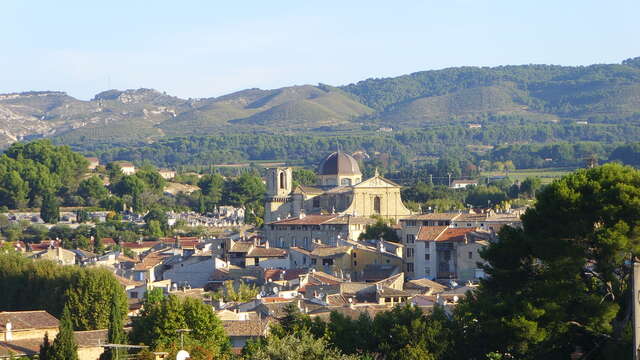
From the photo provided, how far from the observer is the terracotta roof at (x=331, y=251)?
62.7m

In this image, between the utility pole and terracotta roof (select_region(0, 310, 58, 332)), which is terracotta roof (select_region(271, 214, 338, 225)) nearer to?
terracotta roof (select_region(0, 310, 58, 332))

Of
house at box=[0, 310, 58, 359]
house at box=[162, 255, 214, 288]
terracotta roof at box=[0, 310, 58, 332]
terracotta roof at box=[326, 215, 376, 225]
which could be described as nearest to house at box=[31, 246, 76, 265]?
house at box=[162, 255, 214, 288]

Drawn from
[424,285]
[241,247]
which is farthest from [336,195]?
[424,285]

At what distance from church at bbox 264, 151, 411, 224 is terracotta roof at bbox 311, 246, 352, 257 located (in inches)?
673

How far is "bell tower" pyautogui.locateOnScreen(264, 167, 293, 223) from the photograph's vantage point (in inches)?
3538

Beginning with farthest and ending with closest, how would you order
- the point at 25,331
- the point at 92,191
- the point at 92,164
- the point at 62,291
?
the point at 92,164, the point at 92,191, the point at 62,291, the point at 25,331

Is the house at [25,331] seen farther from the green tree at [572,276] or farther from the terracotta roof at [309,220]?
the terracotta roof at [309,220]

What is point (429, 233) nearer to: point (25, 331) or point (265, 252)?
point (265, 252)

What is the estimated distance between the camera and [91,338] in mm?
39812

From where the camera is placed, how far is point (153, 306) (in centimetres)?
4034

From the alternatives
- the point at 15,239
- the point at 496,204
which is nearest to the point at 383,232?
the point at 496,204

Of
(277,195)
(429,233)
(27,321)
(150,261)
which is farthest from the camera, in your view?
(277,195)

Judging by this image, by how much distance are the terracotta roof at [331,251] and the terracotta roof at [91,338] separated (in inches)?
884

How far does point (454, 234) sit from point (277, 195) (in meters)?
32.8
